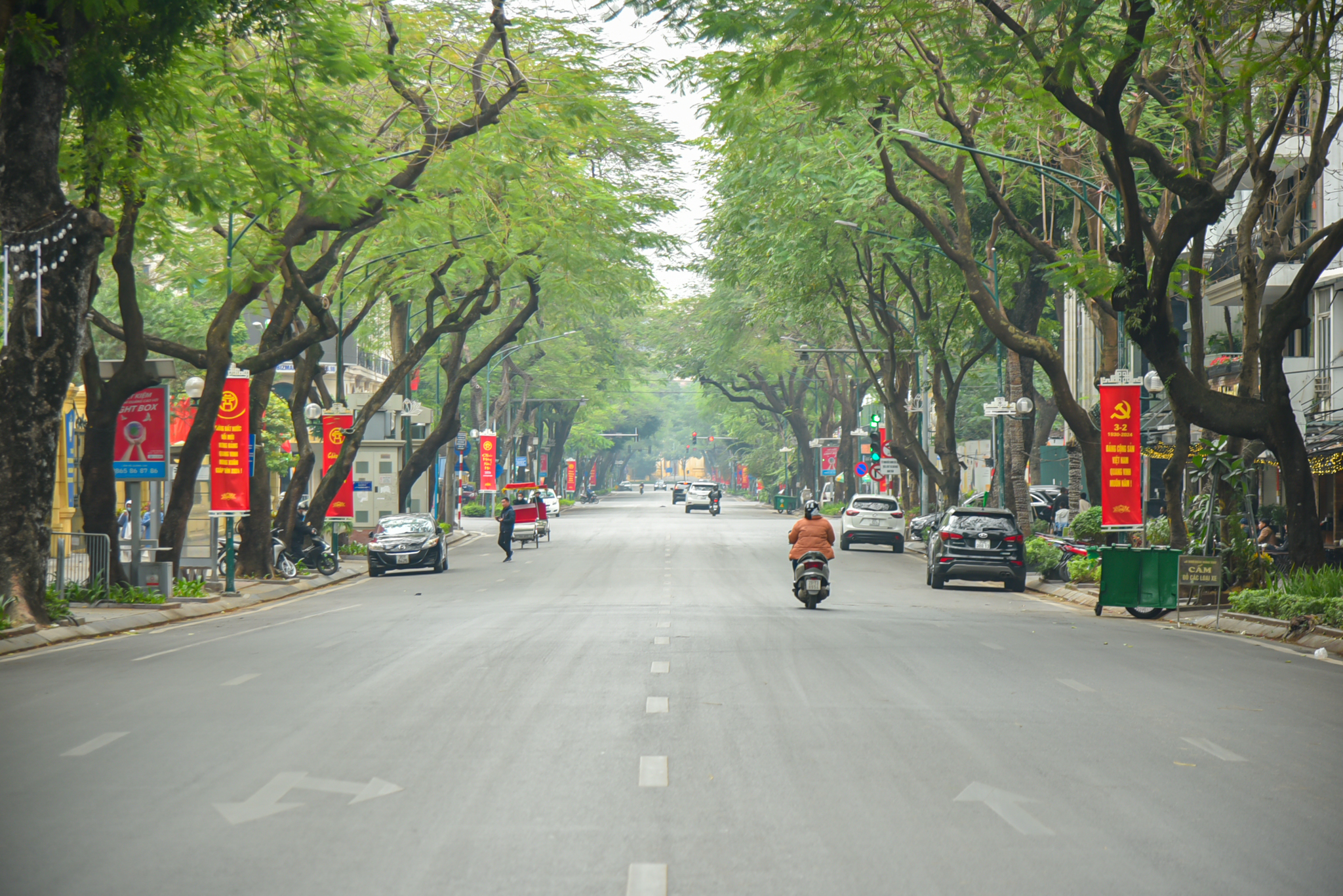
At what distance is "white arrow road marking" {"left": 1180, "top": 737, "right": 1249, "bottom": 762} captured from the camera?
831 centimetres

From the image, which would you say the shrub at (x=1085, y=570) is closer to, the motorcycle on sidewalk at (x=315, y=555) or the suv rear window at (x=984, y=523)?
the suv rear window at (x=984, y=523)

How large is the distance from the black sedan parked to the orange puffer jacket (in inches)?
516

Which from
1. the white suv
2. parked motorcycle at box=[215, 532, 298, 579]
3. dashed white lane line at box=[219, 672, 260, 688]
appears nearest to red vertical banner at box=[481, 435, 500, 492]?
the white suv

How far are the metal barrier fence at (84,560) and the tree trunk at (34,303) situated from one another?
420 cm

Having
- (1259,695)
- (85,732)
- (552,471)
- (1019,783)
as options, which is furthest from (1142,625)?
(552,471)

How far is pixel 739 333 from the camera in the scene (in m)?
56.5

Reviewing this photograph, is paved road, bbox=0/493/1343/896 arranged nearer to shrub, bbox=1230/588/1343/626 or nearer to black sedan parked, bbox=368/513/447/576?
shrub, bbox=1230/588/1343/626

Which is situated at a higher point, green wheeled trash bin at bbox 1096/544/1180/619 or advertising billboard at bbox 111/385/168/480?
advertising billboard at bbox 111/385/168/480

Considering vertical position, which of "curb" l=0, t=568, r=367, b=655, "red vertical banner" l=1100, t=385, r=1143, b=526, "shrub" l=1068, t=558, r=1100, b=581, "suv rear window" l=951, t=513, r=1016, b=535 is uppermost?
A: "red vertical banner" l=1100, t=385, r=1143, b=526

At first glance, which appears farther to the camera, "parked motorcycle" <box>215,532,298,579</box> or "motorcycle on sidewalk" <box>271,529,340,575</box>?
"motorcycle on sidewalk" <box>271,529,340,575</box>

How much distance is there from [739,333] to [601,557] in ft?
69.4

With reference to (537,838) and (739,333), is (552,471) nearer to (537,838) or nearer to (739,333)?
(739,333)

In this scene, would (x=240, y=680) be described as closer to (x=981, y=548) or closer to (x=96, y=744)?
(x=96, y=744)

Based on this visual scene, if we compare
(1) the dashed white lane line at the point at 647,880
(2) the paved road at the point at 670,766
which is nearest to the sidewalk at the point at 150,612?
(2) the paved road at the point at 670,766
